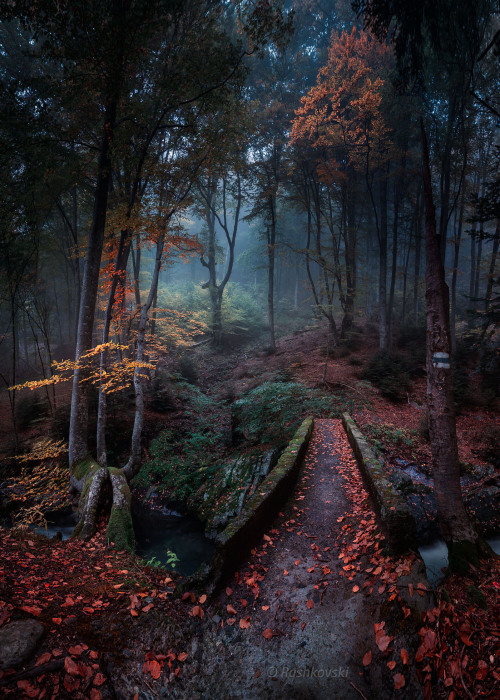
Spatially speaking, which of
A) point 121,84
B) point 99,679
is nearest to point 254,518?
point 99,679

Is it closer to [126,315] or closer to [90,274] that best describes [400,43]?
[90,274]

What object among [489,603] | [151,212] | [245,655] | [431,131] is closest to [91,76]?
[151,212]

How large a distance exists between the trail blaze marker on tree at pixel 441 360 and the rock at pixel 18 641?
517cm

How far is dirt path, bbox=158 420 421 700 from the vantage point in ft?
8.64

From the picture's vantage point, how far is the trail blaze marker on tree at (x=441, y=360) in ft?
11.9

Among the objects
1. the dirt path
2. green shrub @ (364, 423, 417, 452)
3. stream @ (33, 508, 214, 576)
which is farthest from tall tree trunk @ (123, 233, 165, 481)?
green shrub @ (364, 423, 417, 452)

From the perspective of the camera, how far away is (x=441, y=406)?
362 cm

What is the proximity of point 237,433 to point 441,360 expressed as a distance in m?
7.85

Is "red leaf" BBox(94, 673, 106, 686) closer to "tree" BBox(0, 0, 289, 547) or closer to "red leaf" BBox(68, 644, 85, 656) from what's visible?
"red leaf" BBox(68, 644, 85, 656)

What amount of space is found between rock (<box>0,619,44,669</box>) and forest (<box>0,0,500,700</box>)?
0.06 feet

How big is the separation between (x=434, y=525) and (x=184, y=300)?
960 inches

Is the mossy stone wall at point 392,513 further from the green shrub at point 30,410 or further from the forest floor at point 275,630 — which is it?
→ the green shrub at point 30,410

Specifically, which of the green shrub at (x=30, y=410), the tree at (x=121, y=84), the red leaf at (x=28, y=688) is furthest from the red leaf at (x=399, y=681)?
the green shrub at (x=30, y=410)

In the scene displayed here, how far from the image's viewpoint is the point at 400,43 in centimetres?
472
